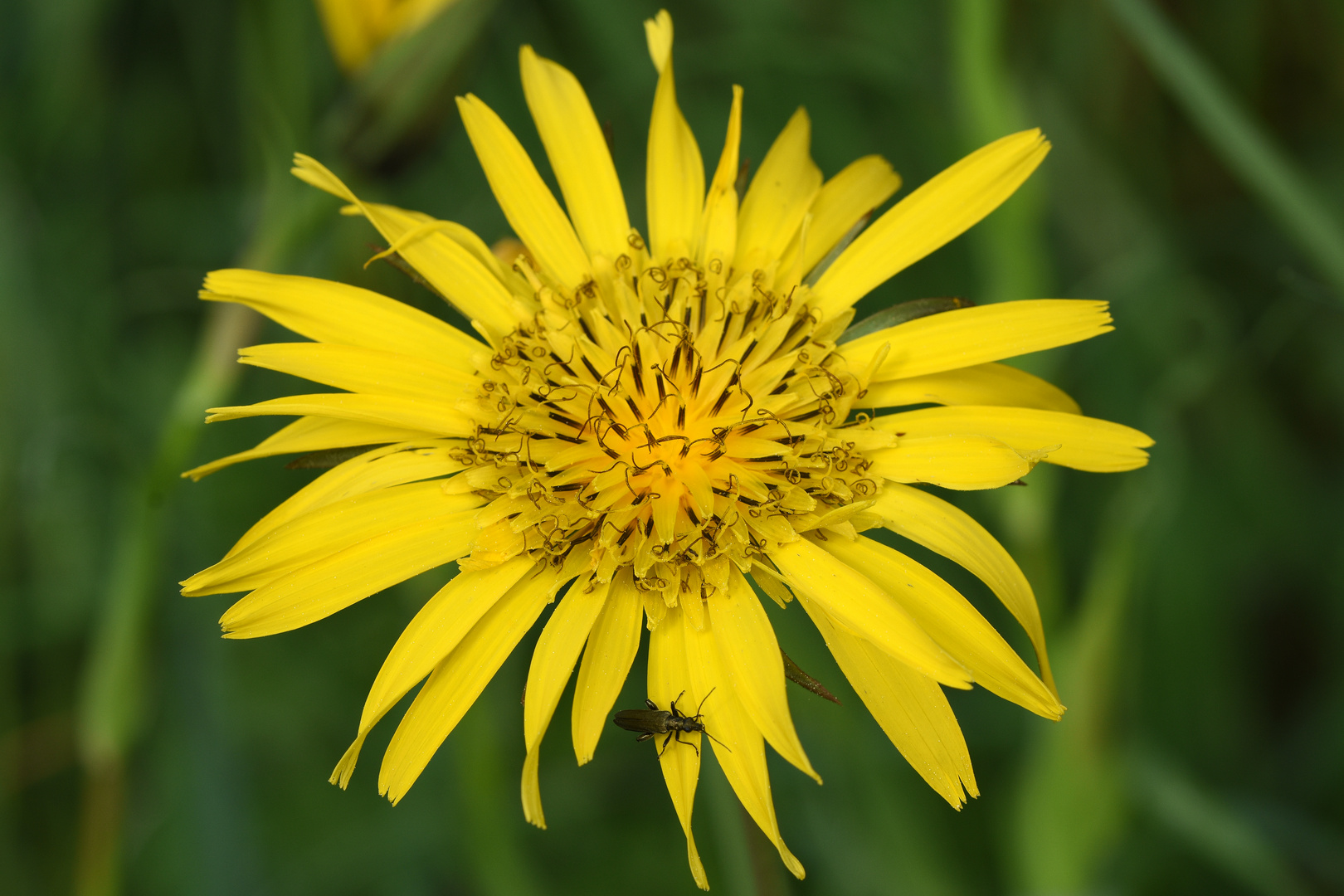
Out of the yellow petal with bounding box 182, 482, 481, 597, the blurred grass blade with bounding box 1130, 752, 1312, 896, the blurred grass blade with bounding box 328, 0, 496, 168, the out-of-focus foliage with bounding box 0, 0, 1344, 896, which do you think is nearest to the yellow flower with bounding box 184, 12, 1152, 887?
the yellow petal with bounding box 182, 482, 481, 597

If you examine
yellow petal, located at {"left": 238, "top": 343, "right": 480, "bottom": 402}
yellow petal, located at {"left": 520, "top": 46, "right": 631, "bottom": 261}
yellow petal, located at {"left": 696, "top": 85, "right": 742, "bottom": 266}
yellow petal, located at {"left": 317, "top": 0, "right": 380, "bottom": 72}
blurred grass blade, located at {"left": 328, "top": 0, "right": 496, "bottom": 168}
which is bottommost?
yellow petal, located at {"left": 238, "top": 343, "right": 480, "bottom": 402}

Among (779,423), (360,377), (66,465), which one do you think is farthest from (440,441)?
(66,465)

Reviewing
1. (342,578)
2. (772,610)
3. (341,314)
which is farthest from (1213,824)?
(341,314)

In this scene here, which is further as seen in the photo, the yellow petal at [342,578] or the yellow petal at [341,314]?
the yellow petal at [341,314]

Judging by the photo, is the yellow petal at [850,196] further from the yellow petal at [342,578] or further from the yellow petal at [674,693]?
the yellow petal at [342,578]

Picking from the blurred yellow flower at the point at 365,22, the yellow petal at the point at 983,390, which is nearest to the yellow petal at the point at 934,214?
the yellow petal at the point at 983,390

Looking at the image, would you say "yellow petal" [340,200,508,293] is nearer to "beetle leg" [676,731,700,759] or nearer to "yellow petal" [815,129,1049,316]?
"yellow petal" [815,129,1049,316]

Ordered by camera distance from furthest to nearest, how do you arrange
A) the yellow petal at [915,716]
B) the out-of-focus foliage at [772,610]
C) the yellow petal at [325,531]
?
the out-of-focus foliage at [772,610], the yellow petal at [325,531], the yellow petal at [915,716]
